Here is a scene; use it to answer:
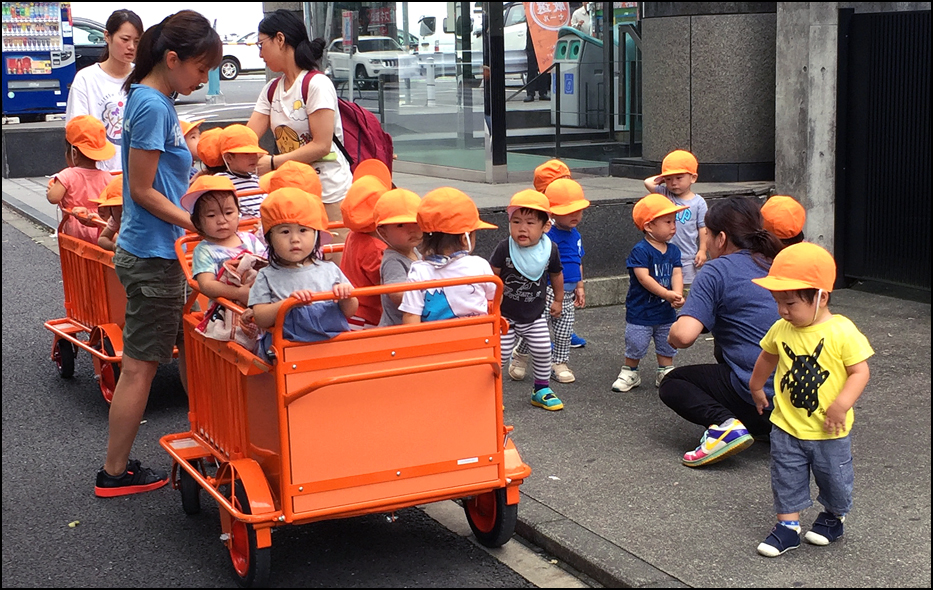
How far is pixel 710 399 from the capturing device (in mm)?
5117

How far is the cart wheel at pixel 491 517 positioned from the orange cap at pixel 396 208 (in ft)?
3.76

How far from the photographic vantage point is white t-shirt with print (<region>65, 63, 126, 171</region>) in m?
6.88

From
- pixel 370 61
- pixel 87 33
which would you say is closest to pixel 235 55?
pixel 87 33

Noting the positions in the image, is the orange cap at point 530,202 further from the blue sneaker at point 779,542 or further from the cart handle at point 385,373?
the blue sneaker at point 779,542

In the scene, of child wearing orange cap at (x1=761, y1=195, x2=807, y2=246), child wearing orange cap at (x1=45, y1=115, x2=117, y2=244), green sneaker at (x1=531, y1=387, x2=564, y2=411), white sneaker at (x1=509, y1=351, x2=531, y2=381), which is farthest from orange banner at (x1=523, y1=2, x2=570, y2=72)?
child wearing orange cap at (x1=761, y1=195, x2=807, y2=246)

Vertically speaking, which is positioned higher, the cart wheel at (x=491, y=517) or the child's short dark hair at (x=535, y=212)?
the child's short dark hair at (x=535, y=212)

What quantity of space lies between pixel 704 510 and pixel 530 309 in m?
1.79

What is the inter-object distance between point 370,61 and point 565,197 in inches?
292

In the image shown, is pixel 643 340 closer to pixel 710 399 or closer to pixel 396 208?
pixel 710 399

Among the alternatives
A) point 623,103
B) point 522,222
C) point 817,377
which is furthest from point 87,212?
point 623,103

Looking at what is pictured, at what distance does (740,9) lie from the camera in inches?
379

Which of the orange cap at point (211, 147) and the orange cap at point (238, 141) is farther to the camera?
the orange cap at point (211, 147)

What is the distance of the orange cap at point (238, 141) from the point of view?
5.93 metres

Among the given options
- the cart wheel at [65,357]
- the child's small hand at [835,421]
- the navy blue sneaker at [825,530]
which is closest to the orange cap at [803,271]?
the child's small hand at [835,421]
